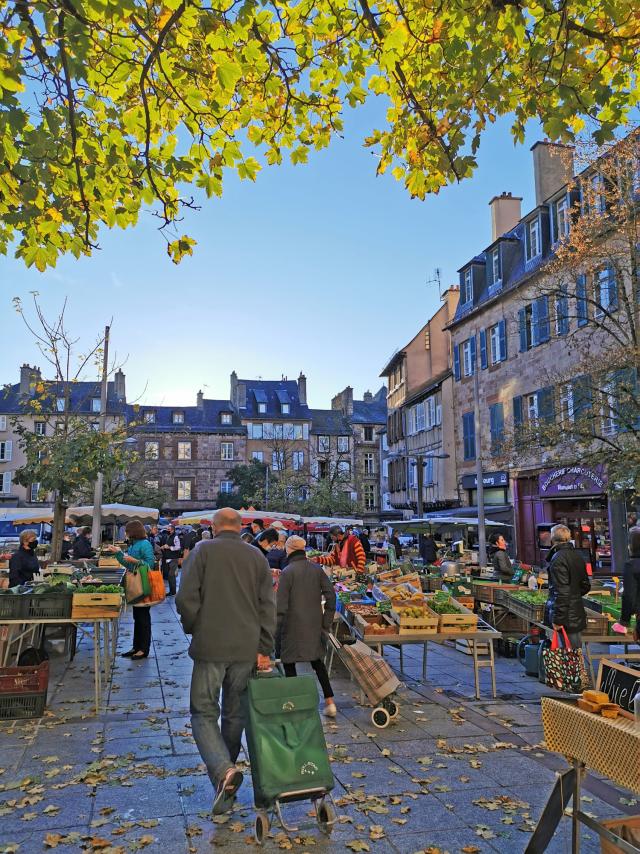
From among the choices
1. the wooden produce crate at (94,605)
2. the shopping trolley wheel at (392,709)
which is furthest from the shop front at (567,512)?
the wooden produce crate at (94,605)

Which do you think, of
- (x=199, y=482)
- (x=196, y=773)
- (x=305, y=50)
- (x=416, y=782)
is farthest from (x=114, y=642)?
(x=199, y=482)

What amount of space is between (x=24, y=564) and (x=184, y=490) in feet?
155

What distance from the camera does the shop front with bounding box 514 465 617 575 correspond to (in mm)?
20953

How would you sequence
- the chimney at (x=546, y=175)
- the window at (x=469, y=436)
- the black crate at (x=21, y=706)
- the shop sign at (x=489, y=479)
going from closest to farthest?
the black crate at (x=21, y=706) < the chimney at (x=546, y=175) < the shop sign at (x=489, y=479) < the window at (x=469, y=436)

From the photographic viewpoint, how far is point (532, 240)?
25.1m

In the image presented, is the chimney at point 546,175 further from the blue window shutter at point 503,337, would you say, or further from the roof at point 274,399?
the roof at point 274,399

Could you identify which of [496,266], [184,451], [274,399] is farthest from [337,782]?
[274,399]

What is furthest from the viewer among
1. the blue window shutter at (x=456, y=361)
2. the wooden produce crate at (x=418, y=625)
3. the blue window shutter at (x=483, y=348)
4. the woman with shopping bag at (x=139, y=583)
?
the blue window shutter at (x=456, y=361)

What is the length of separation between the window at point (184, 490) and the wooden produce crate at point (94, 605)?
4992 centimetres

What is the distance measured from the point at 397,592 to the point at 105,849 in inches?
222

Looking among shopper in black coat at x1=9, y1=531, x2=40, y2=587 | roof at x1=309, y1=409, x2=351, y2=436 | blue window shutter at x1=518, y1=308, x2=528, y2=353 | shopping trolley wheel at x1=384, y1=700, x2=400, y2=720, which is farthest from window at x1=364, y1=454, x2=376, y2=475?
shopping trolley wheel at x1=384, y1=700, x2=400, y2=720

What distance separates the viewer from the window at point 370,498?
60.2 m

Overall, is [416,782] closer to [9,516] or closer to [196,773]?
[196,773]

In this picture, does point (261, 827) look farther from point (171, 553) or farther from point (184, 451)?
point (184, 451)
